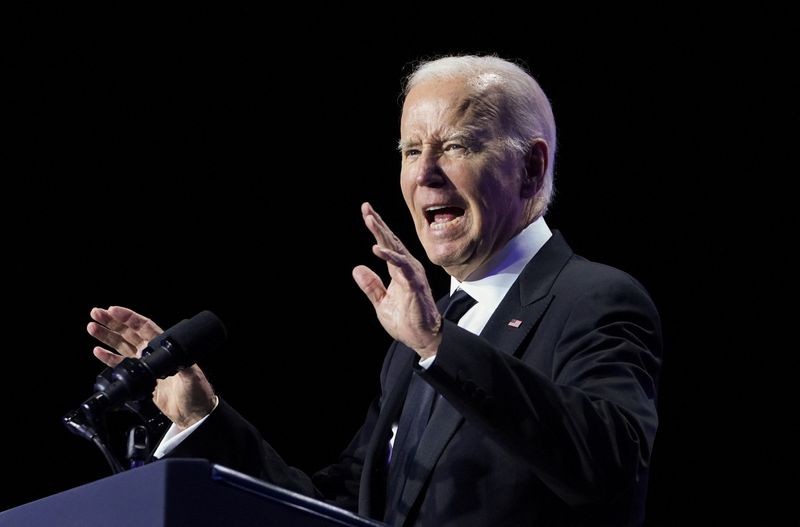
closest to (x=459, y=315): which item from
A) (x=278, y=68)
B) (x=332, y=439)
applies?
(x=332, y=439)

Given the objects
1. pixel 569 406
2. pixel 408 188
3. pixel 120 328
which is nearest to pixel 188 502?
pixel 569 406

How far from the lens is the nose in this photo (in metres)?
2.61

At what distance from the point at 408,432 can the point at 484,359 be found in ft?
1.78

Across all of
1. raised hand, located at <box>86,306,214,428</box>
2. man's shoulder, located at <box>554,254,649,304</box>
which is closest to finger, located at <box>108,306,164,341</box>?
raised hand, located at <box>86,306,214,428</box>

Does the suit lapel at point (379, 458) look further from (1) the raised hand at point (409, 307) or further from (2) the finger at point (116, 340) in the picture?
(2) the finger at point (116, 340)

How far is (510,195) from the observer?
2656 mm

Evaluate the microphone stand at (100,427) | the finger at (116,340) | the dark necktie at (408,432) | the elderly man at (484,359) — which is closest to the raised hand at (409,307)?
the elderly man at (484,359)

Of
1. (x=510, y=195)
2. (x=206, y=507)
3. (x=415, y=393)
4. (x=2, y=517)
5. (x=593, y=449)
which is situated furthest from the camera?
(x=510, y=195)

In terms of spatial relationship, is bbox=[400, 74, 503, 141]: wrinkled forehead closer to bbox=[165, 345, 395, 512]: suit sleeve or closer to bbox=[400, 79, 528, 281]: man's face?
bbox=[400, 79, 528, 281]: man's face

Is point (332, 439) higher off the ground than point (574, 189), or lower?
lower

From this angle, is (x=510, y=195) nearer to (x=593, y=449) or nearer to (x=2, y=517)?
(x=593, y=449)

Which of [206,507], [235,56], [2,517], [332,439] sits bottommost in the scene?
[332,439]

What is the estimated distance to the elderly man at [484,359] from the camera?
185 cm

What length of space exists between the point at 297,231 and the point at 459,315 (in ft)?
6.68
